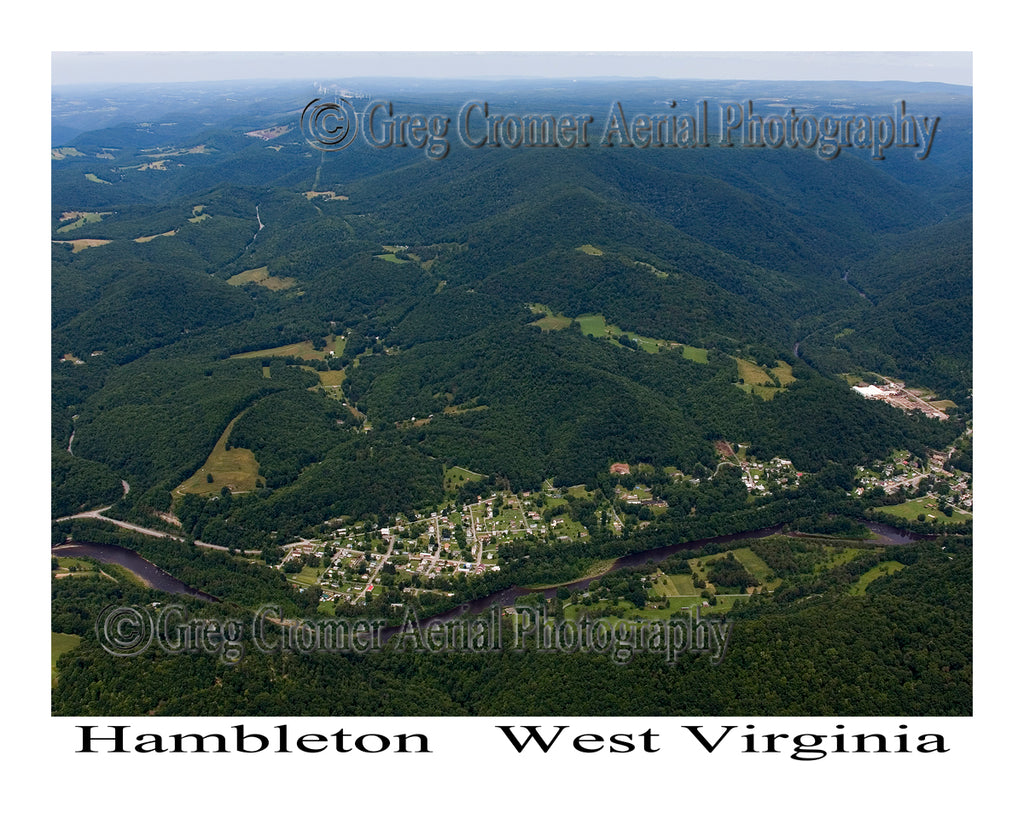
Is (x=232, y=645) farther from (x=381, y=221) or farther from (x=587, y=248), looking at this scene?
(x=381, y=221)

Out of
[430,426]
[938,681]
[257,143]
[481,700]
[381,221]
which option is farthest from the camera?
[257,143]

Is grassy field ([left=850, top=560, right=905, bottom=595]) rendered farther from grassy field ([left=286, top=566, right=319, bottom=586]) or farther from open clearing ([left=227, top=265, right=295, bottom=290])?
open clearing ([left=227, top=265, right=295, bottom=290])

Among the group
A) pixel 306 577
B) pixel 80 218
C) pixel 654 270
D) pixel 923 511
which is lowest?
pixel 306 577

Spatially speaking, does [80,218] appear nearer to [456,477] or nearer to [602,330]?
[602,330]

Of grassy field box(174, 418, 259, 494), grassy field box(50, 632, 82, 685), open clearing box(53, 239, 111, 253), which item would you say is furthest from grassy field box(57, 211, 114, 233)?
grassy field box(50, 632, 82, 685)

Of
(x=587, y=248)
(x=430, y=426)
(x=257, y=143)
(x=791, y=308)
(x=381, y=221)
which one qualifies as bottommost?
(x=430, y=426)

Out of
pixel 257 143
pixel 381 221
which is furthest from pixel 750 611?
pixel 257 143

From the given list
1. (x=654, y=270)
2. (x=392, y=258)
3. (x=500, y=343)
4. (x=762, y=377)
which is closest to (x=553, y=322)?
(x=500, y=343)
